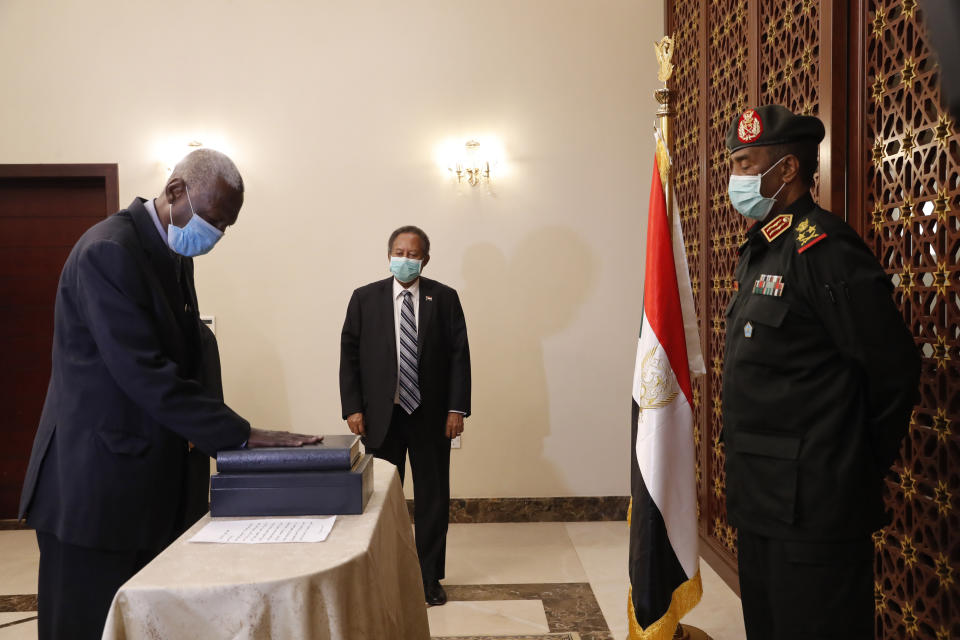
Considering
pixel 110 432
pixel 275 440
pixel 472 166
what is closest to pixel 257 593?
pixel 275 440

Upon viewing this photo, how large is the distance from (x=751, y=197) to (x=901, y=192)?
1.59 feet

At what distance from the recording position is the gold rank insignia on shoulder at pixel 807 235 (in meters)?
1.87

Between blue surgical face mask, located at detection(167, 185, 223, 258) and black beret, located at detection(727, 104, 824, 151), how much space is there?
1526mm

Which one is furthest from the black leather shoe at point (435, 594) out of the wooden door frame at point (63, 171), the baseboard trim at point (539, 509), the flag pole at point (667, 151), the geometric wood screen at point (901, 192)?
the wooden door frame at point (63, 171)

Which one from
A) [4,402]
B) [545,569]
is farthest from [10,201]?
[545,569]

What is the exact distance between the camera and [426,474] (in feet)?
11.2

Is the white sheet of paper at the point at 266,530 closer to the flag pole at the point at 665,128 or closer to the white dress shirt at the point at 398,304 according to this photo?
the flag pole at the point at 665,128

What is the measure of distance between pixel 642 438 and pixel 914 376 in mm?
995

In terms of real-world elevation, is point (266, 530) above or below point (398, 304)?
below

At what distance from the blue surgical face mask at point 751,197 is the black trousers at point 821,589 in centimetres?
95

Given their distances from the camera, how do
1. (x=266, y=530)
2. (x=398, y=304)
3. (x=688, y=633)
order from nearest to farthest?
(x=266, y=530)
(x=688, y=633)
(x=398, y=304)

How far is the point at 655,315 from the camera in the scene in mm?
2604

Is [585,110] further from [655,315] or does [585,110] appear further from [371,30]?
[655,315]

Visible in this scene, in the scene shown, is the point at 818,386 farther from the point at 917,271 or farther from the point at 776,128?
the point at 776,128
